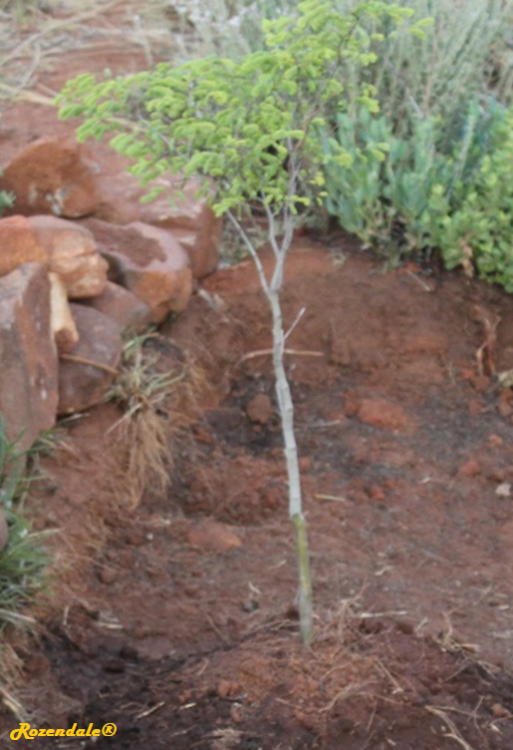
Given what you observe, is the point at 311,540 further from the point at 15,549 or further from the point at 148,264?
the point at 148,264

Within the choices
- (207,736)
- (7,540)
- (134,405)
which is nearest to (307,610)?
(207,736)

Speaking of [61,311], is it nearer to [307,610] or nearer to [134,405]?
[134,405]

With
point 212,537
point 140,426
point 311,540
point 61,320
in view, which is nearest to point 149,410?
point 140,426

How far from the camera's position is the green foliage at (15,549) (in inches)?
131

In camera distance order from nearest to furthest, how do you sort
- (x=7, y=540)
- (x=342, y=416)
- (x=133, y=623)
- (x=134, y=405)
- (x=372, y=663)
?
(x=372, y=663) < (x=7, y=540) < (x=133, y=623) < (x=134, y=405) < (x=342, y=416)

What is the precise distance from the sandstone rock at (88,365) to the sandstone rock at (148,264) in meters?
0.34

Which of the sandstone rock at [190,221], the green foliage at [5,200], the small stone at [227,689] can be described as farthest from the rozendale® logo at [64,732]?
the sandstone rock at [190,221]

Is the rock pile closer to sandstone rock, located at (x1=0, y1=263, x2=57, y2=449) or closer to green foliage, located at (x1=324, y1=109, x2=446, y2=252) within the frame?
sandstone rock, located at (x1=0, y1=263, x2=57, y2=449)

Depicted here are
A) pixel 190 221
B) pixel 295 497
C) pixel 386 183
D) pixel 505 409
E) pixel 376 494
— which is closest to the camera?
pixel 295 497

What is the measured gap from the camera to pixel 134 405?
4398 millimetres

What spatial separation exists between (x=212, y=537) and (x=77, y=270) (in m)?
1.21

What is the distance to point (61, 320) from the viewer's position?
427 cm

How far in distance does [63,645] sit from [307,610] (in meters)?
0.79

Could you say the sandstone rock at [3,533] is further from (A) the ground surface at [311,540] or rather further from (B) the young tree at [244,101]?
(B) the young tree at [244,101]
